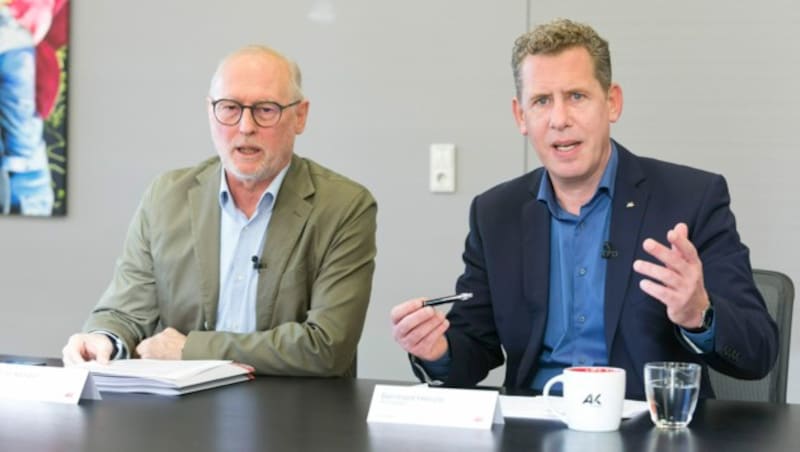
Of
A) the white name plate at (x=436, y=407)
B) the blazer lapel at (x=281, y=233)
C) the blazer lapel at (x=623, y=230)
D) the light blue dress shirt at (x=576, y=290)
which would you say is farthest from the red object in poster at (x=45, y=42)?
the white name plate at (x=436, y=407)

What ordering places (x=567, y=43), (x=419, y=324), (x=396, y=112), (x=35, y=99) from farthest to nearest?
1. (x=35, y=99)
2. (x=396, y=112)
3. (x=567, y=43)
4. (x=419, y=324)

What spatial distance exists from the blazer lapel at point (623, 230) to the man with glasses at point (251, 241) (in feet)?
2.18

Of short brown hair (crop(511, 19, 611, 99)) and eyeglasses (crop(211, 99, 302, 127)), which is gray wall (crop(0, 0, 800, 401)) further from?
short brown hair (crop(511, 19, 611, 99))

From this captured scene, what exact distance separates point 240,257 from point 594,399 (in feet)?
4.41

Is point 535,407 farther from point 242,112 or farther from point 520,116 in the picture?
point 242,112

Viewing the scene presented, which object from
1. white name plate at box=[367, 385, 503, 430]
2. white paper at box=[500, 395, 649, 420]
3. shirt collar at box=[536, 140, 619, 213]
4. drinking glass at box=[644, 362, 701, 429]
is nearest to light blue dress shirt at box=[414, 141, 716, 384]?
shirt collar at box=[536, 140, 619, 213]

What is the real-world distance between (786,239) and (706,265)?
4.83ft

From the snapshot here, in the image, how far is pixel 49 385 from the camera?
6.91ft

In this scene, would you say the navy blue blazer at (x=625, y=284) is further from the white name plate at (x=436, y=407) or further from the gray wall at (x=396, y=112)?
the gray wall at (x=396, y=112)

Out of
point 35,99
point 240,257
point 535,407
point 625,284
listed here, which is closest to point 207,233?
point 240,257

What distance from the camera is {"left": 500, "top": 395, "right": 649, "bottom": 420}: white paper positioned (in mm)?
1898

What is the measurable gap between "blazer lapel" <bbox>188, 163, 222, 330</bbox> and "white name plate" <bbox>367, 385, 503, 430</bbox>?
3.38 feet

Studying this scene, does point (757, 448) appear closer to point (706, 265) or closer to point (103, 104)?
point (706, 265)

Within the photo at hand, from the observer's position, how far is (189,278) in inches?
114
